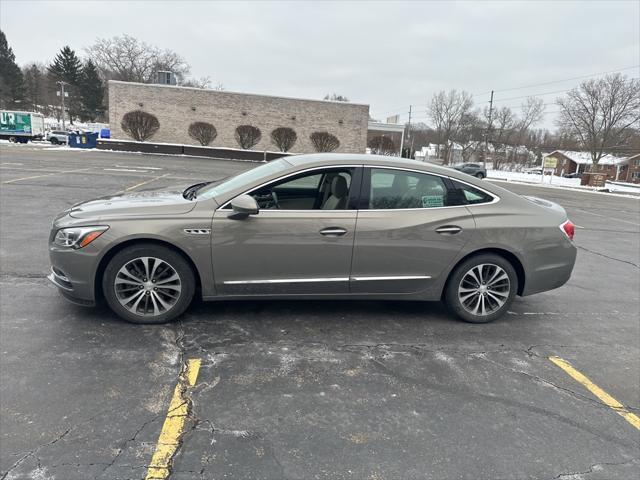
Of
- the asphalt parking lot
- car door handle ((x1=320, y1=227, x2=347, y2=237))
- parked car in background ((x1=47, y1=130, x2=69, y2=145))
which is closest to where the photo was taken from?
the asphalt parking lot

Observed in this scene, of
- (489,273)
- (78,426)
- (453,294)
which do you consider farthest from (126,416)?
Result: (489,273)

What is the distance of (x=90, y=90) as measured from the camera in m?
69.8

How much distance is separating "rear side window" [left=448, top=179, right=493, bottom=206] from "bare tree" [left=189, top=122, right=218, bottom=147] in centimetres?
3413

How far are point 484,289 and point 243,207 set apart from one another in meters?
2.45

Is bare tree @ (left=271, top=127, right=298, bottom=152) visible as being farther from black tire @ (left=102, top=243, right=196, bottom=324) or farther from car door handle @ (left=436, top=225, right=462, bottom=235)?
black tire @ (left=102, top=243, right=196, bottom=324)

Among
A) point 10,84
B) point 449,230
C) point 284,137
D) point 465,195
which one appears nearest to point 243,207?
point 449,230

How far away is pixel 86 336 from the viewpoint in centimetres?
361

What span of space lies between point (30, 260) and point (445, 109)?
86.8 metres

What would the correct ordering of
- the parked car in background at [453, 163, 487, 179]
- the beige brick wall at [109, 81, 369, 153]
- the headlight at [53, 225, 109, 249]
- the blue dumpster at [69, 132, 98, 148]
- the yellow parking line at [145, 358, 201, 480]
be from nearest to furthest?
the yellow parking line at [145, 358, 201, 480] < the headlight at [53, 225, 109, 249] < the blue dumpster at [69, 132, 98, 148] < the beige brick wall at [109, 81, 369, 153] < the parked car in background at [453, 163, 487, 179]

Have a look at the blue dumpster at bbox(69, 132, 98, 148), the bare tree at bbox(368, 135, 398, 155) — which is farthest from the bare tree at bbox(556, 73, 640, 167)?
the blue dumpster at bbox(69, 132, 98, 148)

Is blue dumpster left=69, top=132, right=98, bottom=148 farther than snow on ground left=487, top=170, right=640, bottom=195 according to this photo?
No

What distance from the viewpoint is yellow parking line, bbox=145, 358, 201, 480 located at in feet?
7.41

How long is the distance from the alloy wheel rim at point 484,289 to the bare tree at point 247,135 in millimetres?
33746

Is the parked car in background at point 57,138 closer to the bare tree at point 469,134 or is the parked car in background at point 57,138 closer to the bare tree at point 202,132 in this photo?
the bare tree at point 202,132
